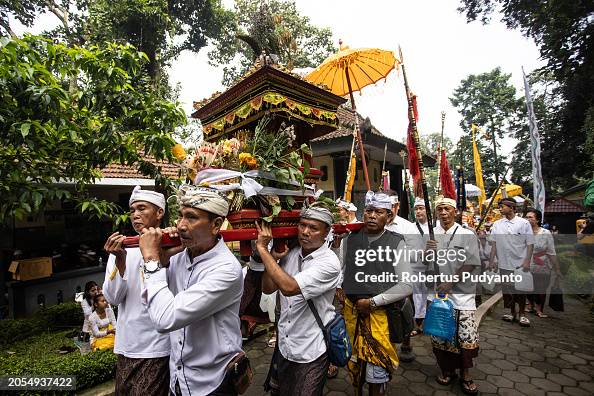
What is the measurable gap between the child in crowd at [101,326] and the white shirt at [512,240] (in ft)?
25.3

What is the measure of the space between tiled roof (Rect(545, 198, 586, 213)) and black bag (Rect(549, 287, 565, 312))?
51.1 ft

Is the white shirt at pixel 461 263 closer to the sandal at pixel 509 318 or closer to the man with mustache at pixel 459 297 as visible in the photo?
the man with mustache at pixel 459 297

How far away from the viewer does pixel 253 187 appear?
2.14 meters

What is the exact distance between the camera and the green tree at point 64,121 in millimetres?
3545

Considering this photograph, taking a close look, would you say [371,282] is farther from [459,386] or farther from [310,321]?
[459,386]

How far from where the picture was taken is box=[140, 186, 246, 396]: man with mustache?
6.01 feet

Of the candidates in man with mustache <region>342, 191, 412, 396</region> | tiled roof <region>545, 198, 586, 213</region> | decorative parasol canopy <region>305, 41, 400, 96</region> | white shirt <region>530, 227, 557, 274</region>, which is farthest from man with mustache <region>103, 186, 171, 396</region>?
tiled roof <region>545, 198, 586, 213</region>

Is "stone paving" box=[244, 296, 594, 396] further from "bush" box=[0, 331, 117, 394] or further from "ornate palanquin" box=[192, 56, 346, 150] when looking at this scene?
"ornate palanquin" box=[192, 56, 346, 150]

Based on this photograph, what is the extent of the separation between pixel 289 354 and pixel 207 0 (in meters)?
22.4

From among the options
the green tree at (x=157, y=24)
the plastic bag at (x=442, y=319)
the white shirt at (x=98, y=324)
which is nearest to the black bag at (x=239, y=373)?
the plastic bag at (x=442, y=319)

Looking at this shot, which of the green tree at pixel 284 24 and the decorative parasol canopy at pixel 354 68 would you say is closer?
the decorative parasol canopy at pixel 354 68

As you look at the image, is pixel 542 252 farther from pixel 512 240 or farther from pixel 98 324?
pixel 98 324

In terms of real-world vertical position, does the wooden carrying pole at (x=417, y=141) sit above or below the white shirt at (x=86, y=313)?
above

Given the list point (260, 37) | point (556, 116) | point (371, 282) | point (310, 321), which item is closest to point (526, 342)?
point (371, 282)
